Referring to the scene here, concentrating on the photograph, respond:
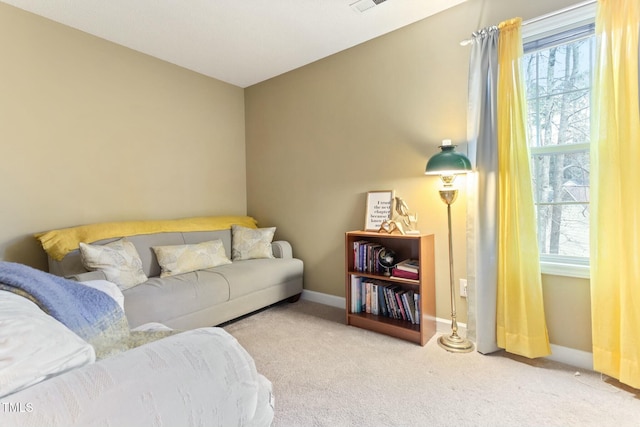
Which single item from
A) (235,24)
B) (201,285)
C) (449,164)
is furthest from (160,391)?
(235,24)

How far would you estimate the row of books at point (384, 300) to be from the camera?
7.70 feet

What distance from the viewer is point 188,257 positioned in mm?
2592

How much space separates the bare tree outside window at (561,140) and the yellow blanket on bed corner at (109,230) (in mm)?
2799

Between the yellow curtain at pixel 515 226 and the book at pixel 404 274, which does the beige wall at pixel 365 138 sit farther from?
the book at pixel 404 274

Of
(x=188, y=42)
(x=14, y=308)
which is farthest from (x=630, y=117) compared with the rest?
(x=188, y=42)

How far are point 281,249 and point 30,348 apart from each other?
8.62 ft

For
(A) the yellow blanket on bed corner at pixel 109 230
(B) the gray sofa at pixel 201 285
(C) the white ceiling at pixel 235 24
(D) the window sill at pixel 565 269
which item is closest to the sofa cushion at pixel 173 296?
(B) the gray sofa at pixel 201 285

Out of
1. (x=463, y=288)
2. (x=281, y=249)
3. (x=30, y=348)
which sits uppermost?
(x=30, y=348)

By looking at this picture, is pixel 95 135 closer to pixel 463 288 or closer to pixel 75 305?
pixel 75 305

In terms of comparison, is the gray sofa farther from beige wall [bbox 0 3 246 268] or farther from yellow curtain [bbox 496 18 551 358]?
yellow curtain [bbox 496 18 551 358]

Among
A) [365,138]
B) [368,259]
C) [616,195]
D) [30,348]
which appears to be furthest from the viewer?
[365,138]

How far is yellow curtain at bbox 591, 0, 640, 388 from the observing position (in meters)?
1.59

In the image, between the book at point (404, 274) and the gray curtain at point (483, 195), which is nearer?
the gray curtain at point (483, 195)

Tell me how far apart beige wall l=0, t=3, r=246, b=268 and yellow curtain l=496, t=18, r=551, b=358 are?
9.29 feet
